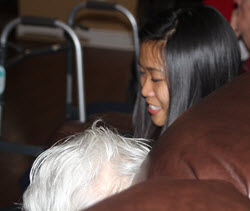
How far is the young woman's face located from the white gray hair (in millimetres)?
545

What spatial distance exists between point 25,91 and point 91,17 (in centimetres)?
239

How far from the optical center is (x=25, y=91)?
3713mm

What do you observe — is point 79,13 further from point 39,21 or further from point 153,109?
point 153,109

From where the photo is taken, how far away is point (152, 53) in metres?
1.15

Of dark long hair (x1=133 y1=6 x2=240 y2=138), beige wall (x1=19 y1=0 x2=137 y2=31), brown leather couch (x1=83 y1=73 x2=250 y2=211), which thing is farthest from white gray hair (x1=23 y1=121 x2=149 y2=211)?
beige wall (x1=19 y1=0 x2=137 y2=31)

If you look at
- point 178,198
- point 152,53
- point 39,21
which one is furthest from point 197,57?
point 39,21

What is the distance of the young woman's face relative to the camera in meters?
1.14

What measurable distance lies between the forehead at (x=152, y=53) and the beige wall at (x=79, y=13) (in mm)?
4612

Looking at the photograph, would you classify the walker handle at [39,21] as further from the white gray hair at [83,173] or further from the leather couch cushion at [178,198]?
the leather couch cushion at [178,198]

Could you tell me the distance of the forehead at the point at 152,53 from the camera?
1.13 meters

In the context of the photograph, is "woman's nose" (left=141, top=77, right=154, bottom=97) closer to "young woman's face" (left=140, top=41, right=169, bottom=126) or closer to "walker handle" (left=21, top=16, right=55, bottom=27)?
"young woman's face" (left=140, top=41, right=169, bottom=126)

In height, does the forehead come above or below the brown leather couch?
below

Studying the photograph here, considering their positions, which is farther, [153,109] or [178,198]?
[153,109]

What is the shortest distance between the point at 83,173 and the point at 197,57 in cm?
62
